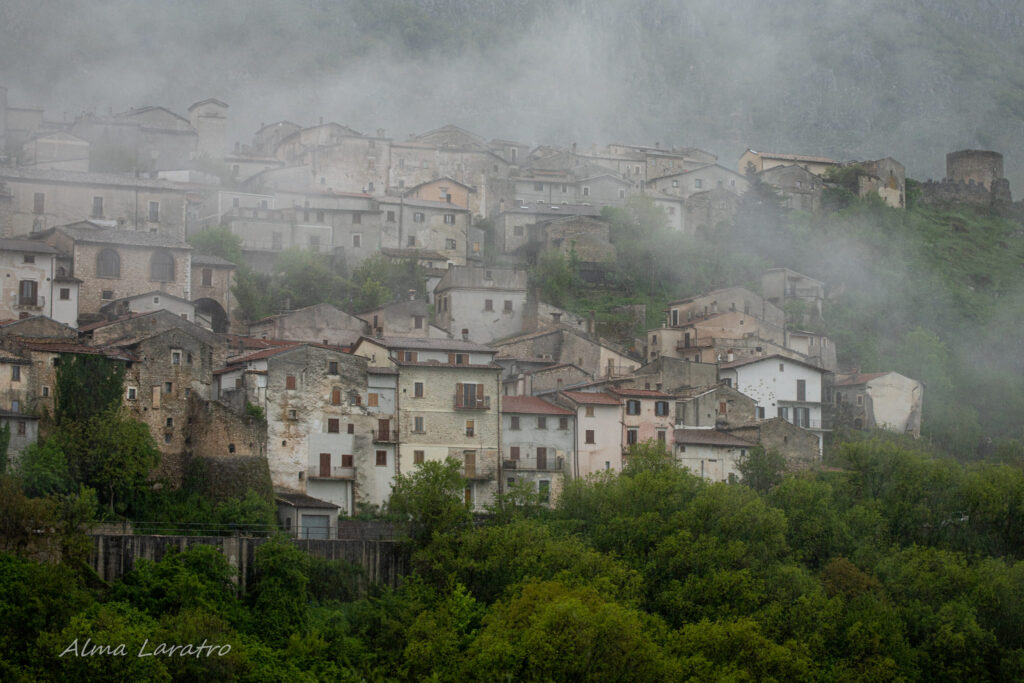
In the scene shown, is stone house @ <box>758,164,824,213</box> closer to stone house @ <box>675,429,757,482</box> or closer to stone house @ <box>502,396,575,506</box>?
stone house @ <box>675,429,757,482</box>

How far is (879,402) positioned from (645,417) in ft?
56.7

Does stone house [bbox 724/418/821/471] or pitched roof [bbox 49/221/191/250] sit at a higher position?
pitched roof [bbox 49/221/191/250]

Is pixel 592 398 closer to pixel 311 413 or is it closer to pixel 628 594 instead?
pixel 311 413

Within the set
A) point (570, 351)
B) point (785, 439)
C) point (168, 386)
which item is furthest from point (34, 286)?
point (785, 439)

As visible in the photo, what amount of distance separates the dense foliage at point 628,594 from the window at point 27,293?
19844 millimetres

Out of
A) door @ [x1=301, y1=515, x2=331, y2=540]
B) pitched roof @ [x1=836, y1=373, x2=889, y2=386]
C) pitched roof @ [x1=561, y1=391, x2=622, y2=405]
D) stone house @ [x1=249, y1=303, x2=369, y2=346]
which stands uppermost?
stone house @ [x1=249, y1=303, x2=369, y2=346]

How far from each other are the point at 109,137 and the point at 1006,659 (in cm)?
6367

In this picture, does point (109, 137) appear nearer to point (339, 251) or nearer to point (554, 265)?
point (339, 251)

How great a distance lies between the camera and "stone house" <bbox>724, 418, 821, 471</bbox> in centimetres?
6725

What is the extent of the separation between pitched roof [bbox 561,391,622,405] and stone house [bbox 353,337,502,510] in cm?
356

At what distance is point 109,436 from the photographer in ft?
175

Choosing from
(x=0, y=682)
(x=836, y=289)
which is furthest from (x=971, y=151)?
(x=0, y=682)

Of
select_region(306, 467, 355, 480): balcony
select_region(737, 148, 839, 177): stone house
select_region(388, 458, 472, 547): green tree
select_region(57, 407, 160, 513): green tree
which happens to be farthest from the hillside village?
select_region(737, 148, 839, 177): stone house

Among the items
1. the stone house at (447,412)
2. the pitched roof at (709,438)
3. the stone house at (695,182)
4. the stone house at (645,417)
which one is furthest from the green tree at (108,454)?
the stone house at (695,182)
